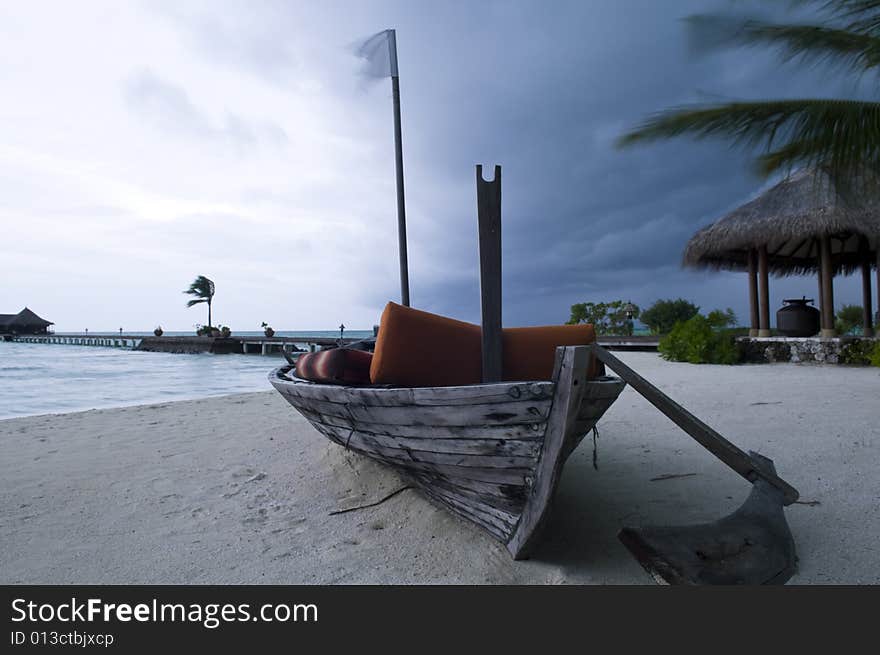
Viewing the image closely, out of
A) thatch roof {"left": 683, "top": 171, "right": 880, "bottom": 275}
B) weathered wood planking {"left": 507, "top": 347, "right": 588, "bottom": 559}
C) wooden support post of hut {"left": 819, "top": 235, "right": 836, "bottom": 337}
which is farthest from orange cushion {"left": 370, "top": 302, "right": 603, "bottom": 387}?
wooden support post of hut {"left": 819, "top": 235, "right": 836, "bottom": 337}

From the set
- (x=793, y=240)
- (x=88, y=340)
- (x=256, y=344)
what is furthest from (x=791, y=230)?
(x=88, y=340)

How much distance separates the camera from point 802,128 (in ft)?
19.1

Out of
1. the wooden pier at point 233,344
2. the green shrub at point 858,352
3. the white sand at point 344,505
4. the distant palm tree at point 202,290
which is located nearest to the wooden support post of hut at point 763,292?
the green shrub at point 858,352

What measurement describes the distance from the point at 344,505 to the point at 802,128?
6.82m

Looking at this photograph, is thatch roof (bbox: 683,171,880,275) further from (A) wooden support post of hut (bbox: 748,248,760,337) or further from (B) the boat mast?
(B) the boat mast

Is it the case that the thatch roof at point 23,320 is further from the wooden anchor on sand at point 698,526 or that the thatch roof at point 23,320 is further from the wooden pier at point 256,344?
the wooden anchor on sand at point 698,526

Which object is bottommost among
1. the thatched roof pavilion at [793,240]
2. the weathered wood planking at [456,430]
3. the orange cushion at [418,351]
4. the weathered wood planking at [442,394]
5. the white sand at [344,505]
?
the white sand at [344,505]

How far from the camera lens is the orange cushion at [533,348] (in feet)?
8.25

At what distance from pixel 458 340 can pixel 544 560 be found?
3.51 ft

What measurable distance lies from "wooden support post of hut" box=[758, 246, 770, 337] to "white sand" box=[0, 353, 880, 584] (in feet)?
24.3

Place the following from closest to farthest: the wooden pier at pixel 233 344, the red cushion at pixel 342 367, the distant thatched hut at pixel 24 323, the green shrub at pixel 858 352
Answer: the red cushion at pixel 342 367, the green shrub at pixel 858 352, the wooden pier at pixel 233 344, the distant thatched hut at pixel 24 323

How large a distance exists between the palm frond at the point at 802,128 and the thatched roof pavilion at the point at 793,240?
269 cm

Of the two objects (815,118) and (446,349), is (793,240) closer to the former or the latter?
(815,118)

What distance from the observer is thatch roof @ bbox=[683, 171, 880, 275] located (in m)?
9.22
